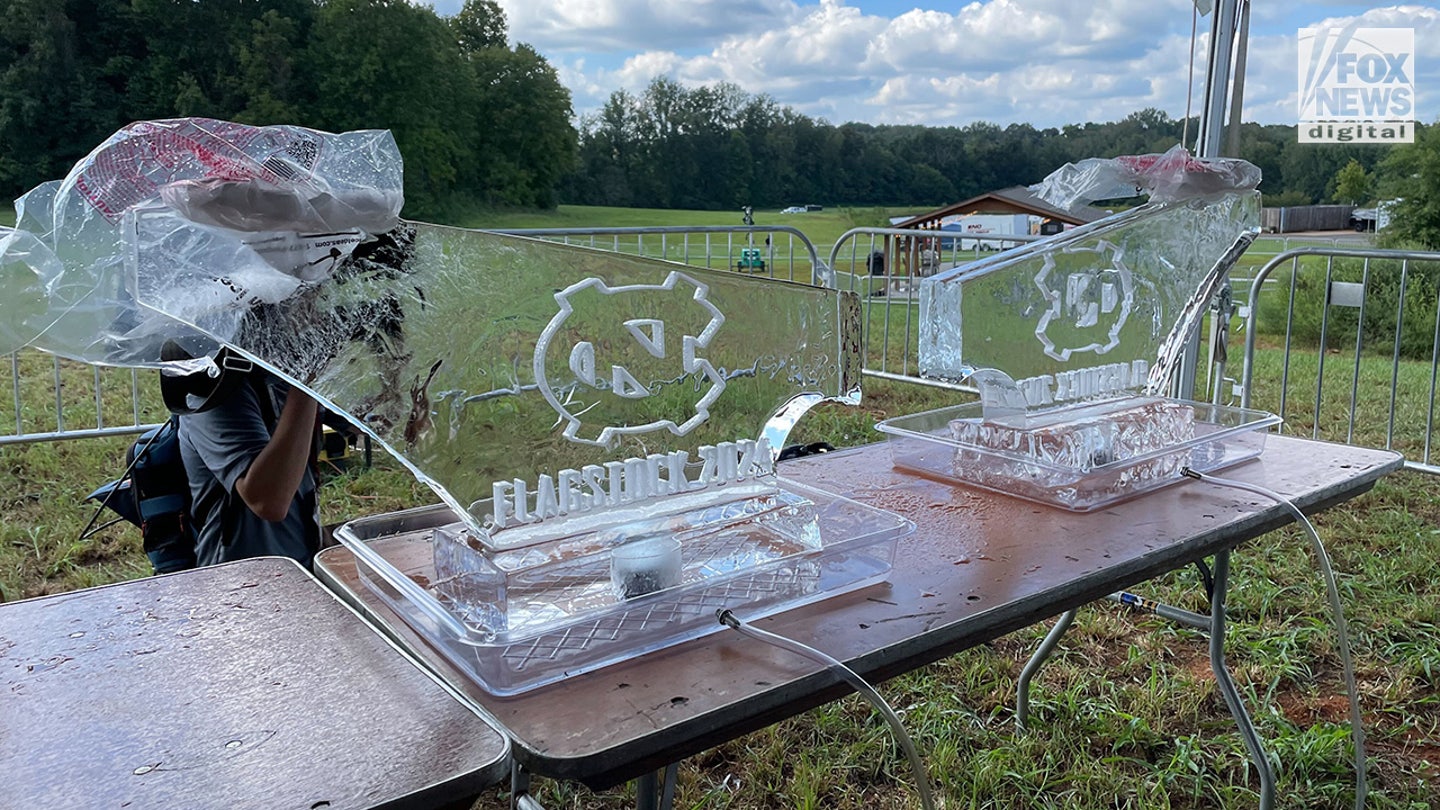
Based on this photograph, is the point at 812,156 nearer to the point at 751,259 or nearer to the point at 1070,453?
the point at 751,259

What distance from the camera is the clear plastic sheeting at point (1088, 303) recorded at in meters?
1.28

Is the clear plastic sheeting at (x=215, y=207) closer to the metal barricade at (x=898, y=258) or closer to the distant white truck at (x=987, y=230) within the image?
the metal barricade at (x=898, y=258)

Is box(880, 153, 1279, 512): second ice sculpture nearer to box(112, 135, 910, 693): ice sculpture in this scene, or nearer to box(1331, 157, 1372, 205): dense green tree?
box(112, 135, 910, 693): ice sculpture

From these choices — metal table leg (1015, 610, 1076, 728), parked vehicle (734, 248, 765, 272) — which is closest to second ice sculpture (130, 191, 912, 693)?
metal table leg (1015, 610, 1076, 728)

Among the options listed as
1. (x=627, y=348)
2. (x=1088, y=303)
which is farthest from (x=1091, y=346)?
(x=627, y=348)

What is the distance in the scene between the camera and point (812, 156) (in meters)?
7.90

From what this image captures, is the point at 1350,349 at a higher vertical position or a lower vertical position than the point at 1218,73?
lower

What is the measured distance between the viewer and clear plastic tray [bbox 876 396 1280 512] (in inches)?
50.6

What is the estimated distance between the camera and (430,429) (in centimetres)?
86

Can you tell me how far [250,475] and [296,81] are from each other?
7247 mm

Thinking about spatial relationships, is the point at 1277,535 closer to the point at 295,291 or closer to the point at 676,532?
the point at 676,532

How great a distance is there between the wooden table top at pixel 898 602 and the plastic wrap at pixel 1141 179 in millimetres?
416

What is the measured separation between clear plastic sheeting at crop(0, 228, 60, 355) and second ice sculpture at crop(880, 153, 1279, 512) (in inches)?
36.1

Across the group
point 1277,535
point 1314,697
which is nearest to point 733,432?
point 1314,697
